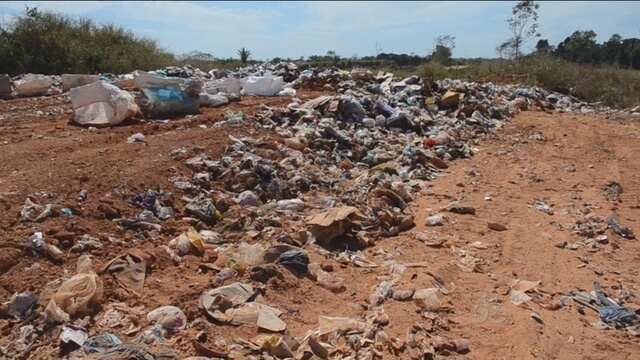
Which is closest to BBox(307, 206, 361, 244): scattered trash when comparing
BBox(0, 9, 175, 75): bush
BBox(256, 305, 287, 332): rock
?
BBox(256, 305, 287, 332): rock

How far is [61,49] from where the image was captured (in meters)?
10.8

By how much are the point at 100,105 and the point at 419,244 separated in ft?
12.3

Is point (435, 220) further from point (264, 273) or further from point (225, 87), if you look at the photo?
point (225, 87)

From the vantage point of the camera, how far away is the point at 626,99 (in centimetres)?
1265

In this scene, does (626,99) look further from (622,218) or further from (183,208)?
(183,208)

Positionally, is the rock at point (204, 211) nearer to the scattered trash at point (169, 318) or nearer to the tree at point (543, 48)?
the scattered trash at point (169, 318)

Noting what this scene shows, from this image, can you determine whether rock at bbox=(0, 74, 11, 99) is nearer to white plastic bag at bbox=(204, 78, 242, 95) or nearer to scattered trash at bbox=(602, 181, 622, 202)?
white plastic bag at bbox=(204, 78, 242, 95)

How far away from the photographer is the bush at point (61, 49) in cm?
1055

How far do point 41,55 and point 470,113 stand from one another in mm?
7933

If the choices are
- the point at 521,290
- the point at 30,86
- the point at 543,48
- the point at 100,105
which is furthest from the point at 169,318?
the point at 543,48

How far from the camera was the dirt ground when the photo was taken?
3.05 metres

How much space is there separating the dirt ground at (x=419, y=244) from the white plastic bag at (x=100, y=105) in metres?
0.25

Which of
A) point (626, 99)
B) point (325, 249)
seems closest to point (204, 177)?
point (325, 249)

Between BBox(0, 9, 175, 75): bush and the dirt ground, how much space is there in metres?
4.62
